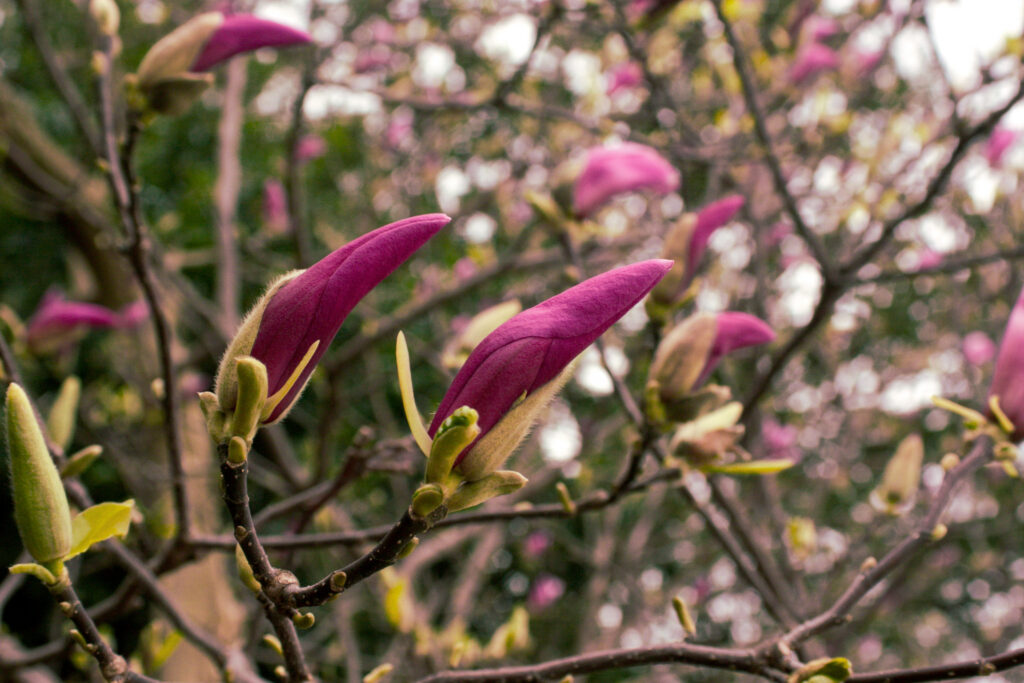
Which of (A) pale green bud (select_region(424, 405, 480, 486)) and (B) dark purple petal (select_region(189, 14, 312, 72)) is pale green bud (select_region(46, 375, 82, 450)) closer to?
(B) dark purple petal (select_region(189, 14, 312, 72))

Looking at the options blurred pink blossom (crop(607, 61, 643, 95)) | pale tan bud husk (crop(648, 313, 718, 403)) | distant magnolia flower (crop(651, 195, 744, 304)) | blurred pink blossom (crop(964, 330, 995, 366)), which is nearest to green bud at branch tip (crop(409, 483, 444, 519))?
pale tan bud husk (crop(648, 313, 718, 403))

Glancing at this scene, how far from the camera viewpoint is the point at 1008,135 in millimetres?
2494

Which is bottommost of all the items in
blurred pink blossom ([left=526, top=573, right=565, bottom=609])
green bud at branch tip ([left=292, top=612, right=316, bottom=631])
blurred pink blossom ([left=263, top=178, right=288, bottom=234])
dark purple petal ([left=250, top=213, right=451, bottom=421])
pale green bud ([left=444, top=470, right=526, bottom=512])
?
blurred pink blossom ([left=526, top=573, right=565, bottom=609])

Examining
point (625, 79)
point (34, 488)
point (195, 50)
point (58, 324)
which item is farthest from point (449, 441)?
point (625, 79)

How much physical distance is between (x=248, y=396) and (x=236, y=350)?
2.1 inches

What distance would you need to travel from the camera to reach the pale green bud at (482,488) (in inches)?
18.9

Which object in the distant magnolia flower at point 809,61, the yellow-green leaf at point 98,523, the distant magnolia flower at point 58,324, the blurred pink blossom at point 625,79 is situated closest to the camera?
the yellow-green leaf at point 98,523

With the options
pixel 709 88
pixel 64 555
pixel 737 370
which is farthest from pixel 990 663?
pixel 709 88

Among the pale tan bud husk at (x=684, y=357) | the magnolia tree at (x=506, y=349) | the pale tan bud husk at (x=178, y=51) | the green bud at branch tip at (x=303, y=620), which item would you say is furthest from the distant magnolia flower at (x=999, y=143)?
the green bud at branch tip at (x=303, y=620)

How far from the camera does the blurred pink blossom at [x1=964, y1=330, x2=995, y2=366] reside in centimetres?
268

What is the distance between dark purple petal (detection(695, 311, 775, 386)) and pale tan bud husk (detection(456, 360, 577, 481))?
0.41 metres

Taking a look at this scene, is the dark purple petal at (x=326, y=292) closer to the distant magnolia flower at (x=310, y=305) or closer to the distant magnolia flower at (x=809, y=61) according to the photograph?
the distant magnolia flower at (x=310, y=305)

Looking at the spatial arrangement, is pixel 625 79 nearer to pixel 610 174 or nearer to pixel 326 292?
pixel 610 174

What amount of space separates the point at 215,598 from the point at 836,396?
86.7 inches
